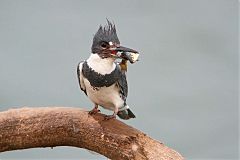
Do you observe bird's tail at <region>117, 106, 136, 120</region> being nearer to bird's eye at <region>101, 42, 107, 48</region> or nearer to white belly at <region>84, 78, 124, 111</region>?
white belly at <region>84, 78, 124, 111</region>

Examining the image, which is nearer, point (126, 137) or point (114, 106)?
point (126, 137)

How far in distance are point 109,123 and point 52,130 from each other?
190mm

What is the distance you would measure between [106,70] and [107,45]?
86 mm

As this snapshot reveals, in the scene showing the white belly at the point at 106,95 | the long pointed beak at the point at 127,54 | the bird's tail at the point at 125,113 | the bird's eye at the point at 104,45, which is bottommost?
the bird's tail at the point at 125,113

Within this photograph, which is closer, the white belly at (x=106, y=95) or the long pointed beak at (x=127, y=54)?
the long pointed beak at (x=127, y=54)

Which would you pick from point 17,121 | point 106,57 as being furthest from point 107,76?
point 17,121

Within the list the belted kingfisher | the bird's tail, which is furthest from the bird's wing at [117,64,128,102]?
the bird's tail

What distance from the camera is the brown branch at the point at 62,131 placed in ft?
5.48

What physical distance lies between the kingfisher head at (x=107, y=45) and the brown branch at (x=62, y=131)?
219 millimetres

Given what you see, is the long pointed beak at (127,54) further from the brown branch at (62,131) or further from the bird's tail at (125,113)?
the bird's tail at (125,113)

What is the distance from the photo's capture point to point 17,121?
1.72 metres

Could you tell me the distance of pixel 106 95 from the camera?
182cm

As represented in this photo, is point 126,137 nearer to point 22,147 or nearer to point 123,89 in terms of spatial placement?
point 123,89

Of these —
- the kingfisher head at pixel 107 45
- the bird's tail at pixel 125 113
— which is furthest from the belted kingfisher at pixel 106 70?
the bird's tail at pixel 125 113
